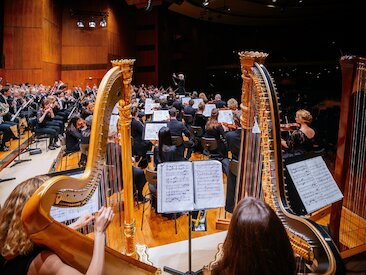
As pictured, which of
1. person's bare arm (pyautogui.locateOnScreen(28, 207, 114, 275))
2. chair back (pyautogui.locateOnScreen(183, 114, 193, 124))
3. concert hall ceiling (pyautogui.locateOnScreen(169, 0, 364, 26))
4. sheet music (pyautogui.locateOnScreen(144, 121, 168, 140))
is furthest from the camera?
concert hall ceiling (pyautogui.locateOnScreen(169, 0, 364, 26))

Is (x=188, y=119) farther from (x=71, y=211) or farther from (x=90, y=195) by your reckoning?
(x=90, y=195)

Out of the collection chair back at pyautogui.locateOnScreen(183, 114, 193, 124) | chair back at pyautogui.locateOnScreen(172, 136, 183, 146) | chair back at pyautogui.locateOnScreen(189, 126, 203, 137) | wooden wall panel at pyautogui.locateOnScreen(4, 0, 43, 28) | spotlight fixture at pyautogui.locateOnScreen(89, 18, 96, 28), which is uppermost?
spotlight fixture at pyautogui.locateOnScreen(89, 18, 96, 28)

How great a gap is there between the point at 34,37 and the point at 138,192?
13040 millimetres

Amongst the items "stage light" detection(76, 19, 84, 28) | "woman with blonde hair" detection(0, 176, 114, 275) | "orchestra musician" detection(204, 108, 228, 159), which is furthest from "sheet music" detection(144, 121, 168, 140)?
"stage light" detection(76, 19, 84, 28)

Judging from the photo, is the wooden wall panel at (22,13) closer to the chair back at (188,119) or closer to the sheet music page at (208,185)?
the chair back at (188,119)

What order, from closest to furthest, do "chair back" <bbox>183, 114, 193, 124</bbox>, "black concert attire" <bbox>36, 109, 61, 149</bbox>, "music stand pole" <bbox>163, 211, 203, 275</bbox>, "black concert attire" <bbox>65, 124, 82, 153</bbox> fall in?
"music stand pole" <bbox>163, 211, 203, 275</bbox> → "black concert attire" <bbox>65, 124, 82, 153</bbox> → "black concert attire" <bbox>36, 109, 61, 149</bbox> → "chair back" <bbox>183, 114, 193, 124</bbox>

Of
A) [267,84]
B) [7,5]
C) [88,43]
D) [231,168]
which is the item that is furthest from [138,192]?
[88,43]

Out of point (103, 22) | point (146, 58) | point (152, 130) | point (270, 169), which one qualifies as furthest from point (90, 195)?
point (146, 58)

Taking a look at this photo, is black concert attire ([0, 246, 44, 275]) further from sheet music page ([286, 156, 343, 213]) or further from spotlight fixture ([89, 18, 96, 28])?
spotlight fixture ([89, 18, 96, 28])

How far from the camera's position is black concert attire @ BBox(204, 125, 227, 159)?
22.0 feet

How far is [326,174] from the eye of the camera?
259 cm

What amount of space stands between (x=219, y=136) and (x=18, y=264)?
17.8ft

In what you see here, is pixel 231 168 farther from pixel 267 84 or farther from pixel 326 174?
pixel 267 84

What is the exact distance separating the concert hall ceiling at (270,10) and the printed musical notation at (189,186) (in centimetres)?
1298
